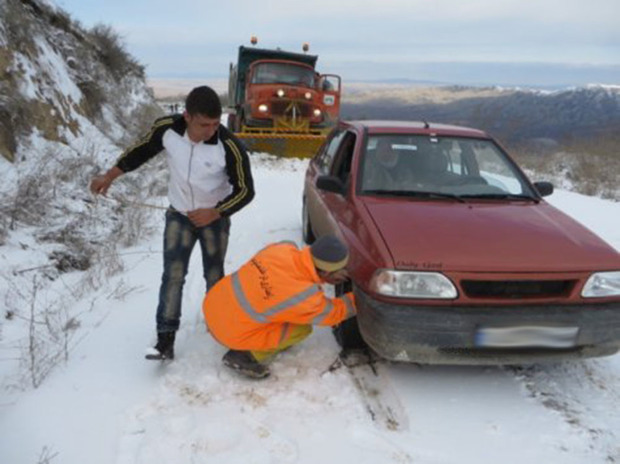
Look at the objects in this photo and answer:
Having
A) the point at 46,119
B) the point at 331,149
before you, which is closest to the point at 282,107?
the point at 46,119

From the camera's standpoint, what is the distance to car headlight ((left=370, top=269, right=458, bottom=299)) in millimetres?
3059

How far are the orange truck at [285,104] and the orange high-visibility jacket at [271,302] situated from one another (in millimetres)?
11091

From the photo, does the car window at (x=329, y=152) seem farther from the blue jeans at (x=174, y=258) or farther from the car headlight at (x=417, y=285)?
the car headlight at (x=417, y=285)

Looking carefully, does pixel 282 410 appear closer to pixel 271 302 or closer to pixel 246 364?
pixel 246 364

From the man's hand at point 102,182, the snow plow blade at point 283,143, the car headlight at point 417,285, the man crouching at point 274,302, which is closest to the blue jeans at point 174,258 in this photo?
the man crouching at point 274,302

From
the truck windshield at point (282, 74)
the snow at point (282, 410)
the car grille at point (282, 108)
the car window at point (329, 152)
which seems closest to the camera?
the snow at point (282, 410)

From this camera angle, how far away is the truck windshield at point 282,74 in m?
15.6

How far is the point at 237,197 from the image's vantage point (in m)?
3.36

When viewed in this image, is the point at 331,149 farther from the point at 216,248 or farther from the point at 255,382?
the point at 255,382

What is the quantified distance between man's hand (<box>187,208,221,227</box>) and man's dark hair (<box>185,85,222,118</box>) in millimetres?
568

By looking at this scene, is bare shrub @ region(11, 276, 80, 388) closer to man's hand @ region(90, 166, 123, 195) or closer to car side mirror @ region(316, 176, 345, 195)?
man's hand @ region(90, 166, 123, 195)

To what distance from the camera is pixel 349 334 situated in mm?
3697

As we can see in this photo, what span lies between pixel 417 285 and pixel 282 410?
1.02 metres

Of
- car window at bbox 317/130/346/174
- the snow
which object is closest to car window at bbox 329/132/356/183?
car window at bbox 317/130/346/174
